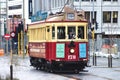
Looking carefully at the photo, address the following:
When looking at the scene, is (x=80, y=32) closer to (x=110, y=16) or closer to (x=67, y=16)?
(x=67, y=16)

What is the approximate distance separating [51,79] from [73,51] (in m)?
4.24

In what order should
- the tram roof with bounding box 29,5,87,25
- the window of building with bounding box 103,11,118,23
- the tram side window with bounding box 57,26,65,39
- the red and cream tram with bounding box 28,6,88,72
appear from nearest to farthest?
1. the red and cream tram with bounding box 28,6,88,72
2. the tram side window with bounding box 57,26,65,39
3. the tram roof with bounding box 29,5,87,25
4. the window of building with bounding box 103,11,118,23

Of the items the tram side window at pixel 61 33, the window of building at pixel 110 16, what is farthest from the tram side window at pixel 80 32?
the window of building at pixel 110 16

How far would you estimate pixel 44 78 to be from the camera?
26625mm

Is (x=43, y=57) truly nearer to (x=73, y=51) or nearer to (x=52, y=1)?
(x=73, y=51)

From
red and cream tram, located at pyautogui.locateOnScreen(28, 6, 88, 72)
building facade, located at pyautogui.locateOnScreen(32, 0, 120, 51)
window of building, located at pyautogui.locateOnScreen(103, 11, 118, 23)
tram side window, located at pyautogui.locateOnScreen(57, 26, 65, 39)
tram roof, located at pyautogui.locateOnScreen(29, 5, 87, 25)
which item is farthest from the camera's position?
window of building, located at pyautogui.locateOnScreen(103, 11, 118, 23)

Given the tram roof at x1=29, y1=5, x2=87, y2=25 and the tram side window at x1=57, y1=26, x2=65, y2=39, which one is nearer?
the tram side window at x1=57, y1=26, x2=65, y2=39

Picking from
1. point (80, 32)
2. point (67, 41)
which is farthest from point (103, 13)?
point (67, 41)

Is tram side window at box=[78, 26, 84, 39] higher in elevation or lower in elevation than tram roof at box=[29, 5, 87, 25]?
lower

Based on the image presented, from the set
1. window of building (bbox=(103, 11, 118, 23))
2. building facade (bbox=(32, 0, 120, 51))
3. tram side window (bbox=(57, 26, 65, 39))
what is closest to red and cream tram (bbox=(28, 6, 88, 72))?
tram side window (bbox=(57, 26, 65, 39))

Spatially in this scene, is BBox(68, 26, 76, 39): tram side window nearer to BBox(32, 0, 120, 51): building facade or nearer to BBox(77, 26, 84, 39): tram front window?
BBox(77, 26, 84, 39): tram front window

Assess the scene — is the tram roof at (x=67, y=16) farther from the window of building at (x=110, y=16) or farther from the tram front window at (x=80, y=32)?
the window of building at (x=110, y=16)

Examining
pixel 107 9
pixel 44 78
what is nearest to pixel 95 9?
pixel 107 9

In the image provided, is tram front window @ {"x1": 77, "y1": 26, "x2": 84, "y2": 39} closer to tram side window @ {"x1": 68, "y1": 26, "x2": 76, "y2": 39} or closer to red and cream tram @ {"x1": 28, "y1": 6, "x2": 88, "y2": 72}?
red and cream tram @ {"x1": 28, "y1": 6, "x2": 88, "y2": 72}
